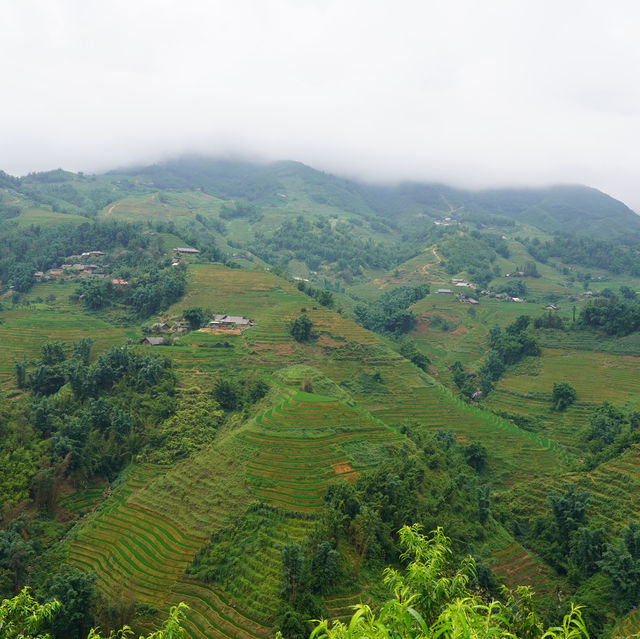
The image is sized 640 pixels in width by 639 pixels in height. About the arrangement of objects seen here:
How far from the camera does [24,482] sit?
96.9 ft

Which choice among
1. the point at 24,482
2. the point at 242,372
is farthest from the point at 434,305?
the point at 24,482

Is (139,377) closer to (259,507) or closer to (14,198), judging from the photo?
(259,507)

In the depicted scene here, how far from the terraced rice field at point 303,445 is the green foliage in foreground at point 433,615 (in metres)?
21.3

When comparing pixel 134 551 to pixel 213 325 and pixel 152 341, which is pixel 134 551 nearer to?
pixel 152 341

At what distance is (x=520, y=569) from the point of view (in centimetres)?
3059

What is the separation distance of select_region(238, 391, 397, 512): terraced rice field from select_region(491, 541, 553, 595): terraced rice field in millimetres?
11284

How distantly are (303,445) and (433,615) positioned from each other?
26695 millimetres

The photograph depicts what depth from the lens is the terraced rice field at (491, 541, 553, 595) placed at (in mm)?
29250

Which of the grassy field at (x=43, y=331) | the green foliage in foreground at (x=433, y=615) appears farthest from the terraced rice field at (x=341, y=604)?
the grassy field at (x=43, y=331)

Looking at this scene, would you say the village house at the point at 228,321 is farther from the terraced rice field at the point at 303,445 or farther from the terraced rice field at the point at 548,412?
the terraced rice field at the point at 548,412

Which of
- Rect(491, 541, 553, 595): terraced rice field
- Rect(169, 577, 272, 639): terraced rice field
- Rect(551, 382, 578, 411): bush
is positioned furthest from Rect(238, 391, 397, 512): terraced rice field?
Rect(551, 382, 578, 411): bush

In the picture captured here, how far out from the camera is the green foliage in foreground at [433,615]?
5.77m

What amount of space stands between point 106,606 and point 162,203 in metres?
141

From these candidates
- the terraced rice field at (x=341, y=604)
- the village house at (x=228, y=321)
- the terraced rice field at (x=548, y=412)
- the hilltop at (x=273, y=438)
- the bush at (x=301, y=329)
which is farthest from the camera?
the village house at (x=228, y=321)
